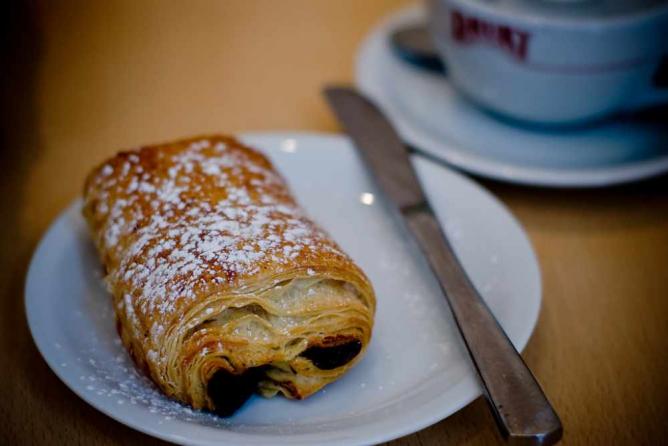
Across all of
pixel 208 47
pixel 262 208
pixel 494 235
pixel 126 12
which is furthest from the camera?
pixel 126 12

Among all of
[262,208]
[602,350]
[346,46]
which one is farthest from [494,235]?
[346,46]

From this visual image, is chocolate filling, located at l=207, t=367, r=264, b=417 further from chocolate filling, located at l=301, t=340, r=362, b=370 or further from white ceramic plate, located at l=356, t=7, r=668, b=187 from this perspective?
white ceramic plate, located at l=356, t=7, r=668, b=187

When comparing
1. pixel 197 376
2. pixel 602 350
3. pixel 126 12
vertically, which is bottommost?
pixel 602 350

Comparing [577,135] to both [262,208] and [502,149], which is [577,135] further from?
[262,208]

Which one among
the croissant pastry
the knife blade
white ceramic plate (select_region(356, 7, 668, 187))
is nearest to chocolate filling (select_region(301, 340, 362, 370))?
the croissant pastry

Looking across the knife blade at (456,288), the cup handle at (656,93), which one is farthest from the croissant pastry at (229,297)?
the cup handle at (656,93)

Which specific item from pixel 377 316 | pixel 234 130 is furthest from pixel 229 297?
pixel 234 130
